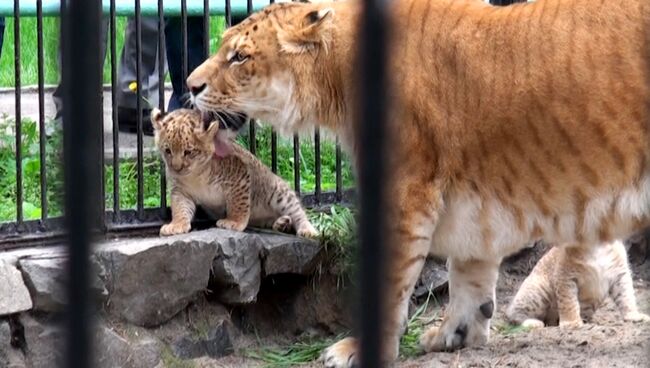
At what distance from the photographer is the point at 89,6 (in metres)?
1.65

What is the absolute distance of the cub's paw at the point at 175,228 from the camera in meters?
6.48

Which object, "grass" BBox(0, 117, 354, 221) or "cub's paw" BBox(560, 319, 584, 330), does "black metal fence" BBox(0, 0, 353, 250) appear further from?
"cub's paw" BBox(560, 319, 584, 330)

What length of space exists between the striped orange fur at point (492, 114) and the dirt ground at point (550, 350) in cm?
39

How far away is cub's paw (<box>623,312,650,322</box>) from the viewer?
6.94 m

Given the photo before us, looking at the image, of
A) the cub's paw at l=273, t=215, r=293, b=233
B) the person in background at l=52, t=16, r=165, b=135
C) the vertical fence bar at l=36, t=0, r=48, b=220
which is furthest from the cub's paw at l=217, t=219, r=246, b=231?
the person in background at l=52, t=16, r=165, b=135

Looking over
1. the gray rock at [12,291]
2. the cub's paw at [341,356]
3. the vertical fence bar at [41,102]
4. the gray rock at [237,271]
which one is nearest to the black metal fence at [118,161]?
the vertical fence bar at [41,102]

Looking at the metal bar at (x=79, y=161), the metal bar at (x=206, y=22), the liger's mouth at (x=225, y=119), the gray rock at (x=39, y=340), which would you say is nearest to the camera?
the metal bar at (x=79, y=161)

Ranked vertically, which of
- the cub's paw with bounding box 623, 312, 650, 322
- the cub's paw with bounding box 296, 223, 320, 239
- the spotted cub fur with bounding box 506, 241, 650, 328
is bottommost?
the cub's paw with bounding box 623, 312, 650, 322

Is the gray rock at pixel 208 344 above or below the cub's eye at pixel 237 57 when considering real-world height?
below

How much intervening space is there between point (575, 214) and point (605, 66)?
2.11 feet

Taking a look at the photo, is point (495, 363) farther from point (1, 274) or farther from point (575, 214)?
point (1, 274)

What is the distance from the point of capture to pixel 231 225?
6648 mm

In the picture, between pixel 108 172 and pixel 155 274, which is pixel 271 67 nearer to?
pixel 155 274

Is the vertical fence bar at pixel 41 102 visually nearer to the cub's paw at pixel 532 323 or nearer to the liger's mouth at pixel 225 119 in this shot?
the liger's mouth at pixel 225 119
